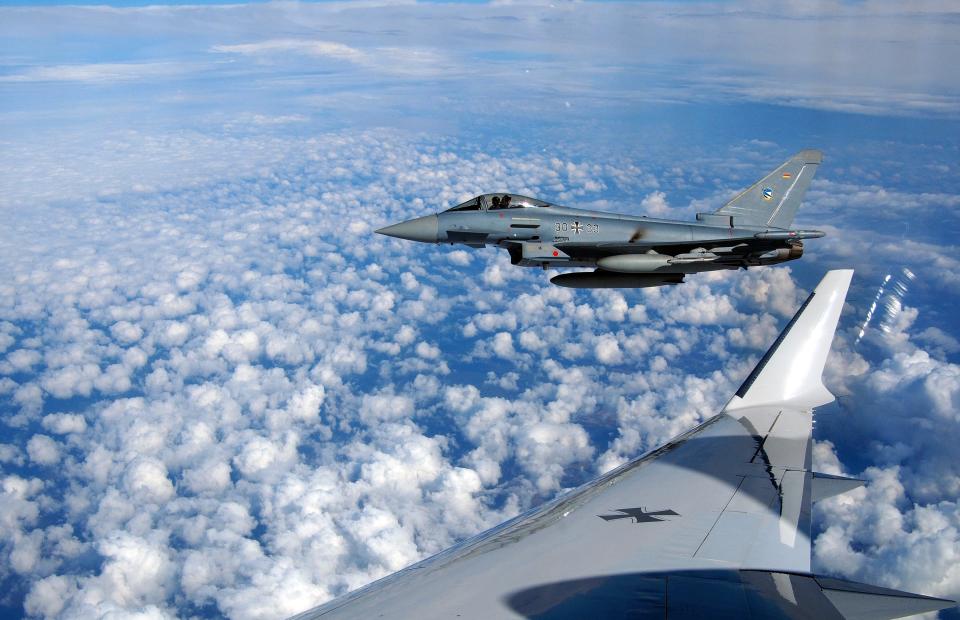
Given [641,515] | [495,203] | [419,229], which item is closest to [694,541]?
[641,515]

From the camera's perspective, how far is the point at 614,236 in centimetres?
1745

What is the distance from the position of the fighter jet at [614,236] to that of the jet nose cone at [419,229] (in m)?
0.03

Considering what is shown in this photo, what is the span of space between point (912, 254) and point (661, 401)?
38076 millimetres

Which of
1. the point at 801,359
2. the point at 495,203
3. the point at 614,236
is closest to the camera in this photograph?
the point at 801,359

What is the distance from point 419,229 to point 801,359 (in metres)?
11.5

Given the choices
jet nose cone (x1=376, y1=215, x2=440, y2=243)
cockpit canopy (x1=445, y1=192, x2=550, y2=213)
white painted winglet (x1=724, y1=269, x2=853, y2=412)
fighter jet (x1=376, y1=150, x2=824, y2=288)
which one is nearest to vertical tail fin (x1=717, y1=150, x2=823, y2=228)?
fighter jet (x1=376, y1=150, x2=824, y2=288)

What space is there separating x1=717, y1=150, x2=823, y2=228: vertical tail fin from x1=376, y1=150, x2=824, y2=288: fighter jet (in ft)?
0.10

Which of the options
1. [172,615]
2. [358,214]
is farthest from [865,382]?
[358,214]

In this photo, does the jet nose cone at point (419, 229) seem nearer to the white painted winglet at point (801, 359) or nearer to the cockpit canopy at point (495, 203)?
the cockpit canopy at point (495, 203)

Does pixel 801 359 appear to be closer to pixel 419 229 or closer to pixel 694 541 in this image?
pixel 694 541

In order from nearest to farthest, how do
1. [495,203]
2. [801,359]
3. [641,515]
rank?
[641,515] < [801,359] < [495,203]

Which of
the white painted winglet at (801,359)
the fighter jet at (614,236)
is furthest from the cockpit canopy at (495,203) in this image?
the white painted winglet at (801,359)

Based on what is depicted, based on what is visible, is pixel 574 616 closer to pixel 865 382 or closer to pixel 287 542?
pixel 865 382

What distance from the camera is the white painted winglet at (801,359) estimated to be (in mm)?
8211
